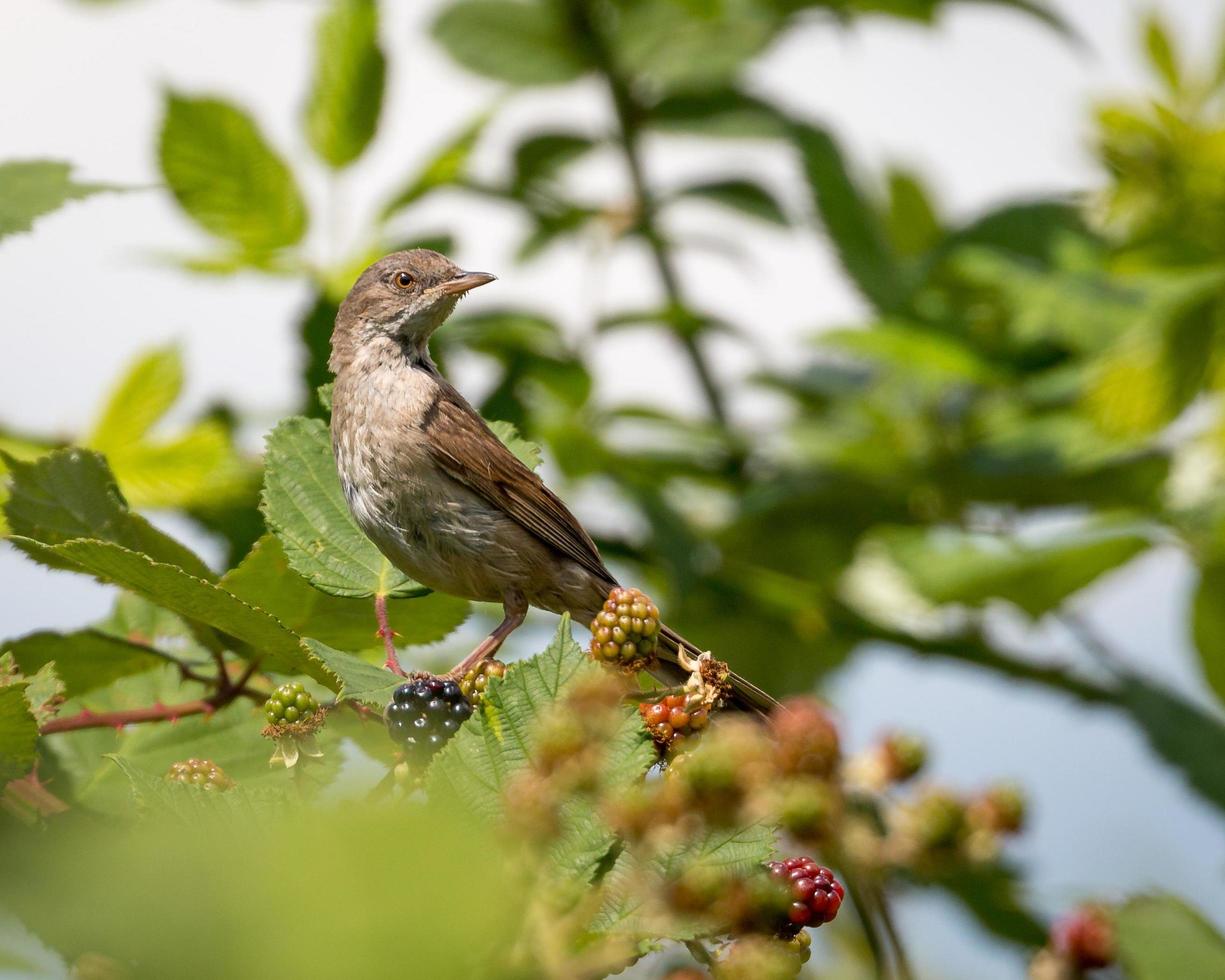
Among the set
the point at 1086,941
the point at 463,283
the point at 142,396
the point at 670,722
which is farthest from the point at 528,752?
the point at 463,283

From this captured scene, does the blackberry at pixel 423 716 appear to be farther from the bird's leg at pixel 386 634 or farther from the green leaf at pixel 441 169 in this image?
the green leaf at pixel 441 169

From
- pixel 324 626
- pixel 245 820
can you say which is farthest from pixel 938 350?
pixel 245 820

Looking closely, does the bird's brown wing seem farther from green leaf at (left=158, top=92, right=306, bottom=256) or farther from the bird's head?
green leaf at (left=158, top=92, right=306, bottom=256)

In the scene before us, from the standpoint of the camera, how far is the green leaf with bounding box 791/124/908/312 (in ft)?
15.9

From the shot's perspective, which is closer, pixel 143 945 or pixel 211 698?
pixel 143 945

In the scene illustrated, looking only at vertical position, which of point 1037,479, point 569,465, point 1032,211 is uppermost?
point 1032,211

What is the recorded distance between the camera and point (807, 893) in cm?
146

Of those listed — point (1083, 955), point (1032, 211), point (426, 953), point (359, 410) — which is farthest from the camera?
point (1032, 211)

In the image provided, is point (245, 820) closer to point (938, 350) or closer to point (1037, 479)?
point (938, 350)

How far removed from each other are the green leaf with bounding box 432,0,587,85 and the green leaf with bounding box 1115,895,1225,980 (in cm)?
404

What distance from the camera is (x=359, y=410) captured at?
129 inches

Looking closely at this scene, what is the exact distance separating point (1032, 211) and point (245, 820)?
4.67 metres

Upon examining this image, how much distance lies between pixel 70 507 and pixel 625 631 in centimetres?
82

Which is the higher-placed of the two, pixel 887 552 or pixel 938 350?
pixel 938 350
